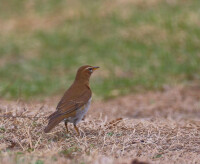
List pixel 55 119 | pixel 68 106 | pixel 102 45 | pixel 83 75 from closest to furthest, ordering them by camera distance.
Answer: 1. pixel 55 119
2. pixel 68 106
3. pixel 83 75
4. pixel 102 45

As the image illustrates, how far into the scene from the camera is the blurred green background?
13359mm

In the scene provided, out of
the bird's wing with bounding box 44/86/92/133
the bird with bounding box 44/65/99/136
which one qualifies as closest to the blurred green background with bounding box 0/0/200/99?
the bird with bounding box 44/65/99/136

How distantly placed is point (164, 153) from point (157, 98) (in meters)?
6.13

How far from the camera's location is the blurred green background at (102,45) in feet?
43.8

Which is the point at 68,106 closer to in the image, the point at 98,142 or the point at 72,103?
the point at 72,103

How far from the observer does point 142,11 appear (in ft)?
59.9

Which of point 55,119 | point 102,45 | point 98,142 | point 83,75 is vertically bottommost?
point 98,142

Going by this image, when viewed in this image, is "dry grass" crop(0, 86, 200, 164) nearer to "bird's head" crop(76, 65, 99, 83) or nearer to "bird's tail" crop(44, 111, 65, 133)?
"bird's tail" crop(44, 111, 65, 133)

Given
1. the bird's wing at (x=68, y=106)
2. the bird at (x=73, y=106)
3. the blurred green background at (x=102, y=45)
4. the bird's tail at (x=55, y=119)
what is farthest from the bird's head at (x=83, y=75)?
the blurred green background at (x=102, y=45)

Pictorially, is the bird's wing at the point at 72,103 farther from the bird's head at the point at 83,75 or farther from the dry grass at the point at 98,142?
the bird's head at the point at 83,75

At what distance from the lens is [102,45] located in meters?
16.8

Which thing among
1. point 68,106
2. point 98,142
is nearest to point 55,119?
point 68,106

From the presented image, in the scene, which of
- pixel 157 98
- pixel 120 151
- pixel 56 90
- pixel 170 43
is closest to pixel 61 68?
pixel 56 90

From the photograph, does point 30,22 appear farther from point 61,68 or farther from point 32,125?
point 32,125
